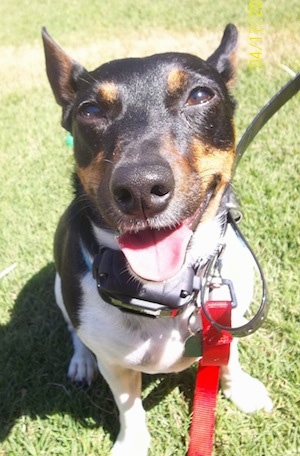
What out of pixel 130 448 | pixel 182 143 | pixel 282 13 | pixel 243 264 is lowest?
pixel 130 448

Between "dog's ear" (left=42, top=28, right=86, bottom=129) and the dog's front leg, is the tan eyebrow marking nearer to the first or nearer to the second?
"dog's ear" (left=42, top=28, right=86, bottom=129)

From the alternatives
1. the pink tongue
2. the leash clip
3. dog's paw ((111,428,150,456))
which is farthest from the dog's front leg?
the pink tongue

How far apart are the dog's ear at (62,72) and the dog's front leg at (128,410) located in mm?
1415

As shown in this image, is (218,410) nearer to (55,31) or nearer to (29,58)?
(29,58)

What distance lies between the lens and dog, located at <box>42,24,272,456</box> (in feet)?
6.47

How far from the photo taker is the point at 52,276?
4.14m

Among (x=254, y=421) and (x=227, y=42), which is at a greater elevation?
(x=227, y=42)

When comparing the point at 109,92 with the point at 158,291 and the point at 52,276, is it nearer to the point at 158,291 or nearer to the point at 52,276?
the point at 158,291

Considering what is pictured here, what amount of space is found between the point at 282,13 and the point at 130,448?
22.6 ft

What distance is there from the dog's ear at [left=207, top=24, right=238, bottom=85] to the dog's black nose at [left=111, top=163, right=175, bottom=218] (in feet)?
3.51

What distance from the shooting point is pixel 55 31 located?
9414mm

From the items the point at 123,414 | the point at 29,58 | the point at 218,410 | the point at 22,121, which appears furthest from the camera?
the point at 29,58

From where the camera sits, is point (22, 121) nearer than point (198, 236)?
No

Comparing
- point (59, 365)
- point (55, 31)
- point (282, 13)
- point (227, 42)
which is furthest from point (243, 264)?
point (55, 31)
